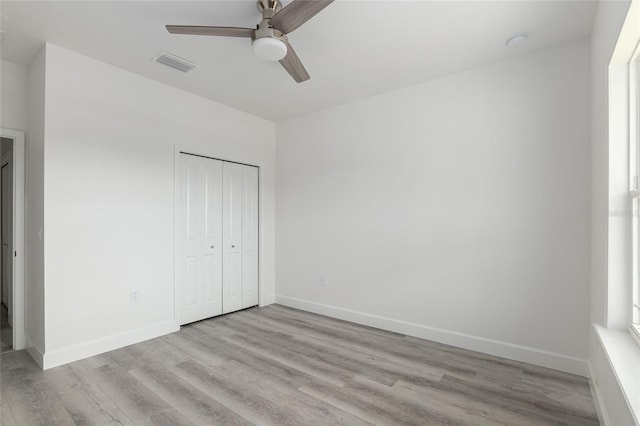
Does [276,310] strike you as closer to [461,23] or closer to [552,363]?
[552,363]

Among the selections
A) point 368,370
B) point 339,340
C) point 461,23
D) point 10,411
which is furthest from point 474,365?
point 10,411

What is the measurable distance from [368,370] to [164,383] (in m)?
1.64

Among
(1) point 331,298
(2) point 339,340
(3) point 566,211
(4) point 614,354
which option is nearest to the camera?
(4) point 614,354

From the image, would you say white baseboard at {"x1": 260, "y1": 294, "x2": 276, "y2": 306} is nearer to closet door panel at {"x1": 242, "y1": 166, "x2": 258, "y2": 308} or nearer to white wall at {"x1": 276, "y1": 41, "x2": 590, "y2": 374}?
closet door panel at {"x1": 242, "y1": 166, "x2": 258, "y2": 308}

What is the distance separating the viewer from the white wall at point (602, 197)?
1.61m

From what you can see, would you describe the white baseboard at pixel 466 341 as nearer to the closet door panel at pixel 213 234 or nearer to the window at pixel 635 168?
the window at pixel 635 168

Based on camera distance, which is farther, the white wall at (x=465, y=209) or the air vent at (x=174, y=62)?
the air vent at (x=174, y=62)

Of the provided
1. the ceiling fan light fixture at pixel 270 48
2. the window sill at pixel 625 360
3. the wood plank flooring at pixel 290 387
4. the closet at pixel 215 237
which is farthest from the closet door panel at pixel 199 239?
the window sill at pixel 625 360

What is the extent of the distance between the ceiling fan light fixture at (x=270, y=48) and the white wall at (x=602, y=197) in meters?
1.83

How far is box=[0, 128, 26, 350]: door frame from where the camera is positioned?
3025 millimetres

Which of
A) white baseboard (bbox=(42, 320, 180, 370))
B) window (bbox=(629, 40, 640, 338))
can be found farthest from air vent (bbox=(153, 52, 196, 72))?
window (bbox=(629, 40, 640, 338))

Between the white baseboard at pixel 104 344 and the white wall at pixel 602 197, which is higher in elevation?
the white wall at pixel 602 197

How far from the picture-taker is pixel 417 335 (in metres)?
3.37

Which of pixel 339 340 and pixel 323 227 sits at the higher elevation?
pixel 323 227
